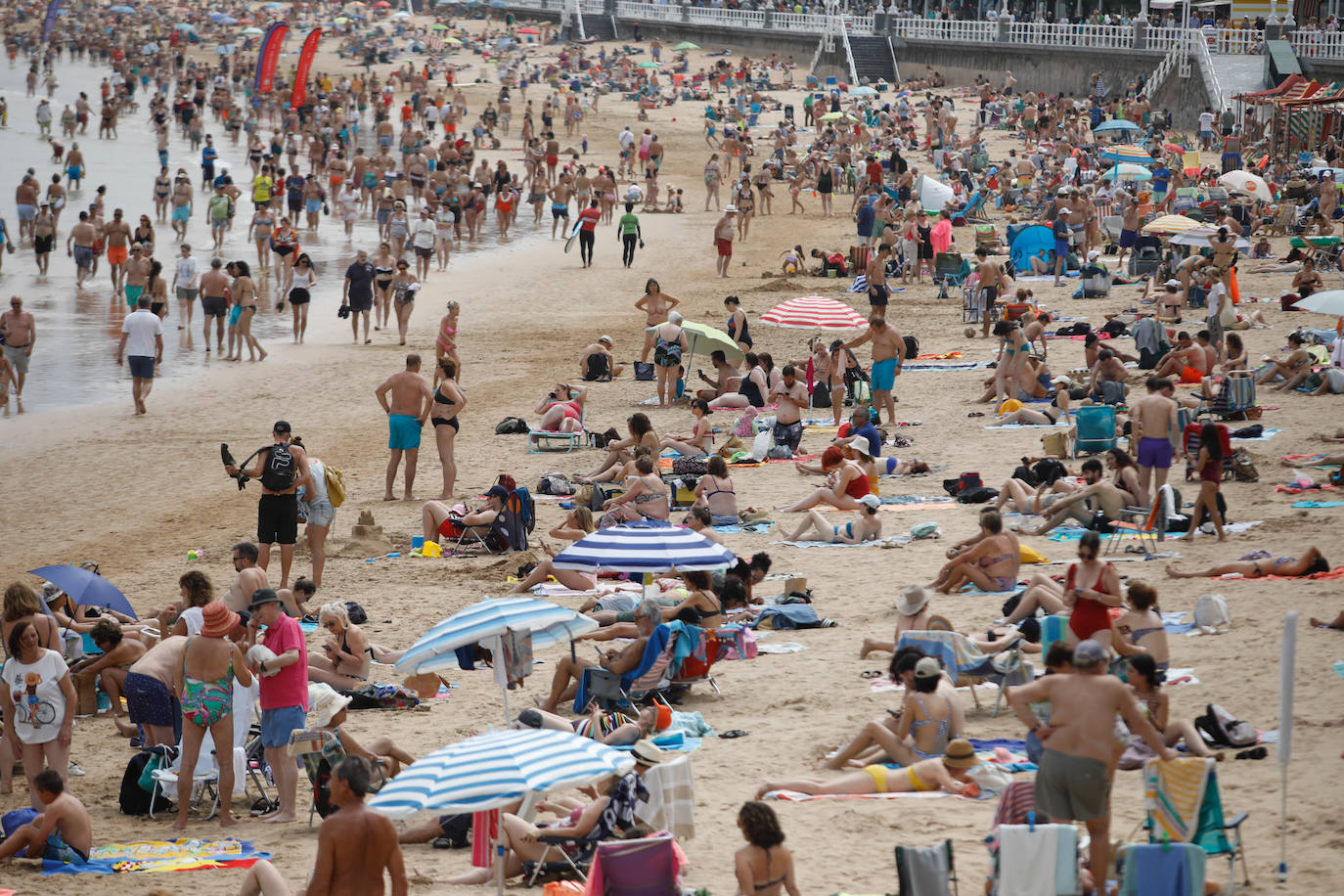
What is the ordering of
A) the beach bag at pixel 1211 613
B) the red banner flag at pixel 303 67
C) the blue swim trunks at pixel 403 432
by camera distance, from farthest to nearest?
the red banner flag at pixel 303 67
the blue swim trunks at pixel 403 432
the beach bag at pixel 1211 613

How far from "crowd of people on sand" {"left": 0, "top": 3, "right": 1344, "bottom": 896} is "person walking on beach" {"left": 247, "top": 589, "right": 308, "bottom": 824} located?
17 mm

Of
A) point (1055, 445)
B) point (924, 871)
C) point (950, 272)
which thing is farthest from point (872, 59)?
point (924, 871)

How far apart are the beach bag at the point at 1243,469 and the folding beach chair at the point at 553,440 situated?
6.40 m

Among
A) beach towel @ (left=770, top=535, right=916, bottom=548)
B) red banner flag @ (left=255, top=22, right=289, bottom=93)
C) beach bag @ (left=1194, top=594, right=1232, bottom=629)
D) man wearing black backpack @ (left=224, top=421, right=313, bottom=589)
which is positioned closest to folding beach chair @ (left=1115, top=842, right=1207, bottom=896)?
beach bag @ (left=1194, top=594, right=1232, bottom=629)

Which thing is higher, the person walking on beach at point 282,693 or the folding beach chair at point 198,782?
the person walking on beach at point 282,693

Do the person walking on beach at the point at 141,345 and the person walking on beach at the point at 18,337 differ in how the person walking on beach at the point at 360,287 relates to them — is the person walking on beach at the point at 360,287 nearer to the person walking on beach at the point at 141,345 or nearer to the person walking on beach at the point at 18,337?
the person walking on beach at the point at 141,345

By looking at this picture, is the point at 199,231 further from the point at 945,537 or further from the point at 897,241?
the point at 945,537

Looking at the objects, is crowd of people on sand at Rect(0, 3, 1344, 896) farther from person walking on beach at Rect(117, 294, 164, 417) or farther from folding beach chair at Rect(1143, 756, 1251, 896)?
folding beach chair at Rect(1143, 756, 1251, 896)

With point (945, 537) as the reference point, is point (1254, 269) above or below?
above

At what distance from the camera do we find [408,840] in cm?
719

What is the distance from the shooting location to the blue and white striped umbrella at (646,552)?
9094 millimetres

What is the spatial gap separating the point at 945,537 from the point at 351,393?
8996 millimetres

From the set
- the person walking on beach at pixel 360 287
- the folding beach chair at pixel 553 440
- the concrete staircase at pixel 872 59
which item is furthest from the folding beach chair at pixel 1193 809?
the concrete staircase at pixel 872 59

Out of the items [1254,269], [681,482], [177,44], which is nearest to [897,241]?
[1254,269]
